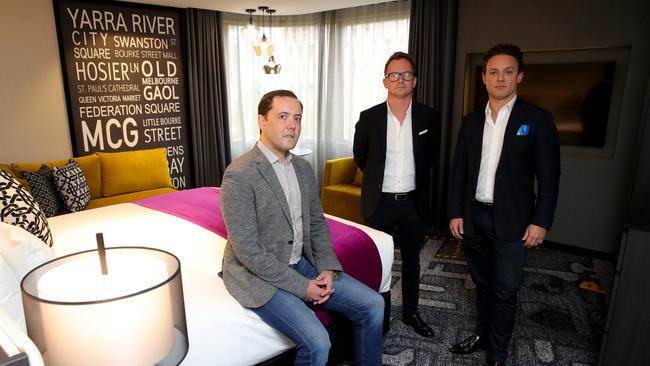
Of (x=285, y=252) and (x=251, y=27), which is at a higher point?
(x=251, y=27)

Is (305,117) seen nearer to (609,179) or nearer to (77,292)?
(609,179)

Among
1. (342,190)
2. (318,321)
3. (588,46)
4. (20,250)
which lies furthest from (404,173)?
(588,46)

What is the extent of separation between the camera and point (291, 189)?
1848 millimetres

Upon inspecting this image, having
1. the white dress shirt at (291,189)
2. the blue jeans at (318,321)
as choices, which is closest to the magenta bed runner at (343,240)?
the blue jeans at (318,321)

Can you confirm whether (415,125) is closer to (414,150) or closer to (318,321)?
(414,150)

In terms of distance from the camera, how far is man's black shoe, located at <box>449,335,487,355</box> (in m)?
2.28

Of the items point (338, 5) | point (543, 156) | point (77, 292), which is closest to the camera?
point (77, 292)

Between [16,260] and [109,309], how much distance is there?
83 cm

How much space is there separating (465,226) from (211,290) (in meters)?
1.29

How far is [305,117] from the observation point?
559 cm

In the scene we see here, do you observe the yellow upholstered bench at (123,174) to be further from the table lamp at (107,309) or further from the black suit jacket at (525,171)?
the black suit jacket at (525,171)

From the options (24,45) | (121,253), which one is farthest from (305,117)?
(121,253)

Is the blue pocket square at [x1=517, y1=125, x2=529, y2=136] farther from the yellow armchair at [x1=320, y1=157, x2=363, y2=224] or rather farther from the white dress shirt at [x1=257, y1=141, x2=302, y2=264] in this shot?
the yellow armchair at [x1=320, y1=157, x2=363, y2=224]

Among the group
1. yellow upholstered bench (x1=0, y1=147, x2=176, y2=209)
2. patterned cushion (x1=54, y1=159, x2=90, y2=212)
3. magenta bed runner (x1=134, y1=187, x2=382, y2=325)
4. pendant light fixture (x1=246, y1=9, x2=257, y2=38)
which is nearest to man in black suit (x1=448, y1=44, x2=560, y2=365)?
magenta bed runner (x1=134, y1=187, x2=382, y2=325)
